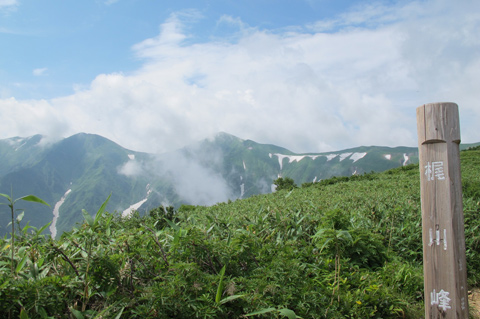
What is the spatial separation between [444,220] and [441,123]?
2.95 feet

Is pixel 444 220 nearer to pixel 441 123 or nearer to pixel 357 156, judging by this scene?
pixel 441 123

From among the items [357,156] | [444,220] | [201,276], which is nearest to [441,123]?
[444,220]

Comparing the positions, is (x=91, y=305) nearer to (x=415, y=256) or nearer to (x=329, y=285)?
(x=329, y=285)

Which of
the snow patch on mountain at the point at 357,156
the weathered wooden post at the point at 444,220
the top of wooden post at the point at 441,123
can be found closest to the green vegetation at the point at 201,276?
the weathered wooden post at the point at 444,220

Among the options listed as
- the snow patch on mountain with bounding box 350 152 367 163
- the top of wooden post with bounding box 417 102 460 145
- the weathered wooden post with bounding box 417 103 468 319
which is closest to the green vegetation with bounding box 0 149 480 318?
the weathered wooden post with bounding box 417 103 468 319

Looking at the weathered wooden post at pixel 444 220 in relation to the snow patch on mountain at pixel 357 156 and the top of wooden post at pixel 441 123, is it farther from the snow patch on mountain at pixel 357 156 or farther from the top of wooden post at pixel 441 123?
the snow patch on mountain at pixel 357 156

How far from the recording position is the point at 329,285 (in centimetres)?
332

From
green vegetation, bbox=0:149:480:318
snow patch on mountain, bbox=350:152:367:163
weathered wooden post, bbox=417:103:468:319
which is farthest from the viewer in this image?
snow patch on mountain, bbox=350:152:367:163

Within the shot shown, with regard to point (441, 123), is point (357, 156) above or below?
above

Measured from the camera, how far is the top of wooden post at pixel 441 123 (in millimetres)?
3123

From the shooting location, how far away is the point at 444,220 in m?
3.13

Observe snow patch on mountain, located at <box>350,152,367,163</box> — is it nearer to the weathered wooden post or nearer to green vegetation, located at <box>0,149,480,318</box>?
green vegetation, located at <box>0,149,480,318</box>

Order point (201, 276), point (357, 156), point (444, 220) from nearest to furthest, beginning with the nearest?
point (201, 276), point (444, 220), point (357, 156)

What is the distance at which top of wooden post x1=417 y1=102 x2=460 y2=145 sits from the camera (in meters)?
3.12
